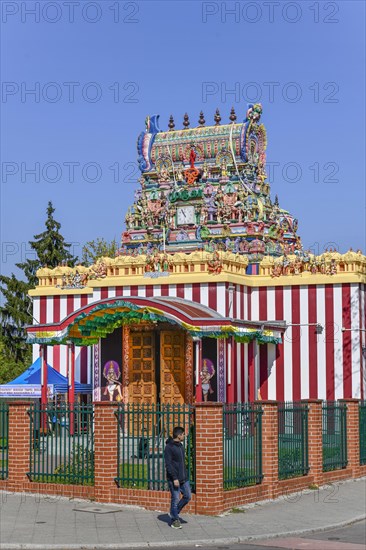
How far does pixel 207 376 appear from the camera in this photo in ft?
110

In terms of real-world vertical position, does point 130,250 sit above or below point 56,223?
below

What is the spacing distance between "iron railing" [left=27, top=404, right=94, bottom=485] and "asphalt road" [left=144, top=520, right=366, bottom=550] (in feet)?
12.9

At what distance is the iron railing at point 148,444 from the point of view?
1992cm

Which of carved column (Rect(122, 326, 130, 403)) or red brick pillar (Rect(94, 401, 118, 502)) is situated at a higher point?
carved column (Rect(122, 326, 130, 403))

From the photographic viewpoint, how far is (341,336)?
34906mm

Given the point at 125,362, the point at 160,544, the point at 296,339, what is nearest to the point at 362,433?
the point at 296,339

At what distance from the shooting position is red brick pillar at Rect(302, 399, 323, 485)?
24078 mm

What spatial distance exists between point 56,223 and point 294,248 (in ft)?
74.3

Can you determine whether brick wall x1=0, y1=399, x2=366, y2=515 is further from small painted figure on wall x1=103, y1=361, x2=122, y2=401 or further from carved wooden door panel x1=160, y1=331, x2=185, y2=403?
small painted figure on wall x1=103, y1=361, x2=122, y2=401

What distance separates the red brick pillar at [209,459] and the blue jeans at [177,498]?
137 cm

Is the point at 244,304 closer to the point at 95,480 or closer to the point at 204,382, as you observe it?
the point at 204,382

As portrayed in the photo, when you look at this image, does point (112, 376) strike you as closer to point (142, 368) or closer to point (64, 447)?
point (142, 368)

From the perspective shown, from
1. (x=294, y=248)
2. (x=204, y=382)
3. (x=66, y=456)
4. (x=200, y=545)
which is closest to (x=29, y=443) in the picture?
(x=66, y=456)

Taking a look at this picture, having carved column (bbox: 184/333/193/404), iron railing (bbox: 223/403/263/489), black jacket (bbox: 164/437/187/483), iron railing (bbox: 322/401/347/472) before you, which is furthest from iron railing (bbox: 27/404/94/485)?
carved column (bbox: 184/333/193/404)
